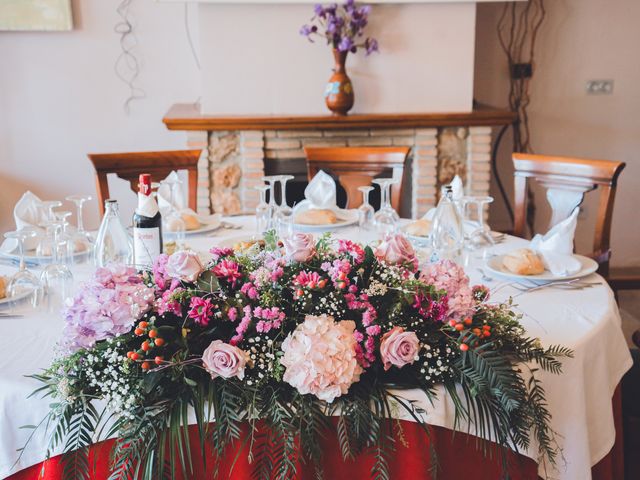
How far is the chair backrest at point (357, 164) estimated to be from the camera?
270 cm

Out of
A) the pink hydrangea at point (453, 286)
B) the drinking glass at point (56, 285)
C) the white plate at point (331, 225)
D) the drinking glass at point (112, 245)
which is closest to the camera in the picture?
the pink hydrangea at point (453, 286)

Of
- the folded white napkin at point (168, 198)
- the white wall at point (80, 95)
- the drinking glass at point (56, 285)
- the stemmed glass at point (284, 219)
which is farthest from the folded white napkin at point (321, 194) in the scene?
the white wall at point (80, 95)

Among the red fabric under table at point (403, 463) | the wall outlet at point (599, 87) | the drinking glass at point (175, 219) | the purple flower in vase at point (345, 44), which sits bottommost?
the red fabric under table at point (403, 463)

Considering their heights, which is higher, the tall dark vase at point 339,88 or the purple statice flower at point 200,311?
the tall dark vase at point 339,88

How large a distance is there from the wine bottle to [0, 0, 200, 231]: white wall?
2347mm

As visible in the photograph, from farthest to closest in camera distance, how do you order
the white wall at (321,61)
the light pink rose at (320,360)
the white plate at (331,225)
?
the white wall at (321,61) → the white plate at (331,225) → the light pink rose at (320,360)

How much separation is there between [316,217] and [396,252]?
3.21 ft

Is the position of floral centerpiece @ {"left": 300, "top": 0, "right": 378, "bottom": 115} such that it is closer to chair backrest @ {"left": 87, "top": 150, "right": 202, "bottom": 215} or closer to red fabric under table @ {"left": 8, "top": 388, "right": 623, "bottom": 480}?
chair backrest @ {"left": 87, "top": 150, "right": 202, "bottom": 215}

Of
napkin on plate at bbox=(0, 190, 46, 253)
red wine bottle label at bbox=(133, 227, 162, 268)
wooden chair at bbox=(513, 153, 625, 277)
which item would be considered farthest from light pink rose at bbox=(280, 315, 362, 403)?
wooden chair at bbox=(513, 153, 625, 277)

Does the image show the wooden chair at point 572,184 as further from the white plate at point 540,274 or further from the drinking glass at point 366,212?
the drinking glass at point 366,212

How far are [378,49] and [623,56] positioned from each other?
152cm

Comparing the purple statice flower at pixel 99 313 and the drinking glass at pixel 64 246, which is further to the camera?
the drinking glass at pixel 64 246

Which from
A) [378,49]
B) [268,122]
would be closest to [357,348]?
[268,122]

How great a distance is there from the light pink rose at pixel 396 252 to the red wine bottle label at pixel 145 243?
0.55 m
